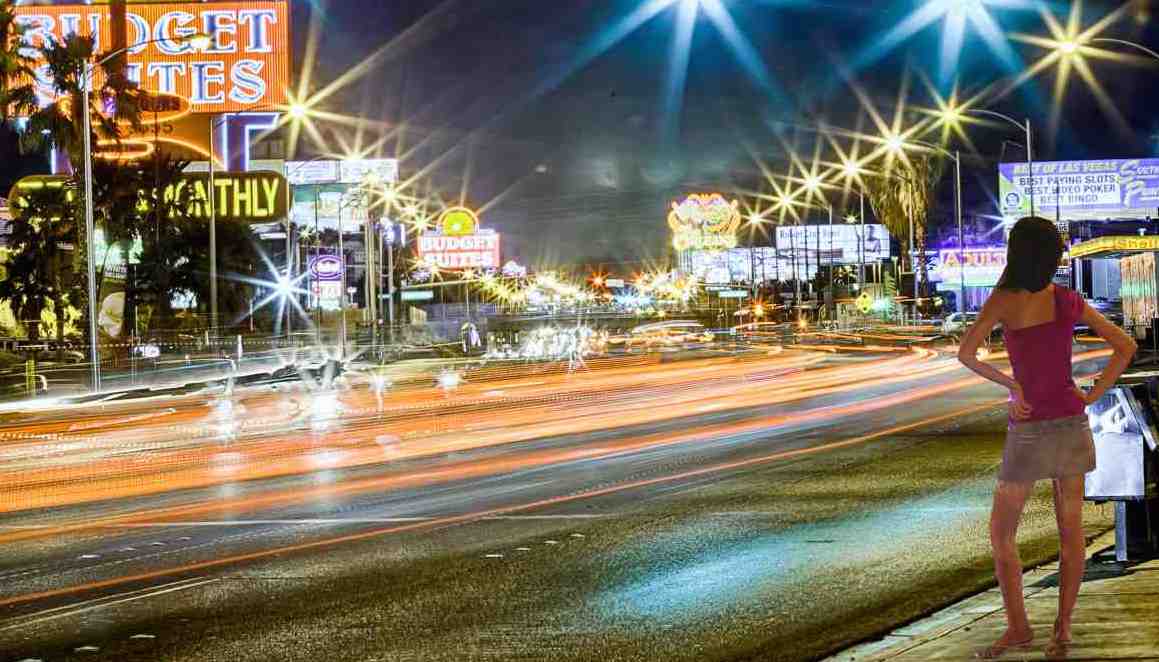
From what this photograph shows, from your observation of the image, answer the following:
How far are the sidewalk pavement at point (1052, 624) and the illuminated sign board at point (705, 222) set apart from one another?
140786 mm

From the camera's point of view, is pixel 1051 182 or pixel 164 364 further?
pixel 1051 182

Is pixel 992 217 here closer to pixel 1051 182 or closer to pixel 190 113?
pixel 1051 182

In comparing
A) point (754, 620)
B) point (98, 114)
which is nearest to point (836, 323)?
point (98, 114)

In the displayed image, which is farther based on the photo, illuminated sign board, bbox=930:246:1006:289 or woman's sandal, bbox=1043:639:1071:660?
illuminated sign board, bbox=930:246:1006:289

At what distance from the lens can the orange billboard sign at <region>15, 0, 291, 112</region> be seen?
82.3 metres

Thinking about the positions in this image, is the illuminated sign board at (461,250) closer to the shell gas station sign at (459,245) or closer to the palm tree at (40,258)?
the shell gas station sign at (459,245)

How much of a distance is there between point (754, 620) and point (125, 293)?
59.1 meters

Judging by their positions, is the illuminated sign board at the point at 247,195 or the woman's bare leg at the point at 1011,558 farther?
the illuminated sign board at the point at 247,195

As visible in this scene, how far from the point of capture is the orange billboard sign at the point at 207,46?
82312mm

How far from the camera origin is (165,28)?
83625 millimetres

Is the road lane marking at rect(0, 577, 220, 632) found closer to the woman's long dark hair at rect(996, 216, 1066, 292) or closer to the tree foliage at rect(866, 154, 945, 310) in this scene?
the woman's long dark hair at rect(996, 216, 1066, 292)

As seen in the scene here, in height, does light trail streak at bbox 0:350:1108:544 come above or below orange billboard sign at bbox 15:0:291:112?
below

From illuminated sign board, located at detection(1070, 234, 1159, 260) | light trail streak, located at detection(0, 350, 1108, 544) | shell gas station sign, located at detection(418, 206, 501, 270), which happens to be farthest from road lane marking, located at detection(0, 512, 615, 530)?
shell gas station sign, located at detection(418, 206, 501, 270)

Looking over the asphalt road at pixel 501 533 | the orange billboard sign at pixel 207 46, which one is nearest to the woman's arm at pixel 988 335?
the asphalt road at pixel 501 533
